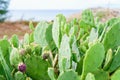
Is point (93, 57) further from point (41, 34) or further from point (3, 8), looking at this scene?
point (3, 8)

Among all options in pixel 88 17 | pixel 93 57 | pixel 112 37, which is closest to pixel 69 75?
pixel 93 57

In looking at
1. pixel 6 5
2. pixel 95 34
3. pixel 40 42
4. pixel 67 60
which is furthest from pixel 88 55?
pixel 6 5

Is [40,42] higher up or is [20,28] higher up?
[40,42]

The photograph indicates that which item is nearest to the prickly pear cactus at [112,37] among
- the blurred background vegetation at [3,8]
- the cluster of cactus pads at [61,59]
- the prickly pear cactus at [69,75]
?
the cluster of cactus pads at [61,59]

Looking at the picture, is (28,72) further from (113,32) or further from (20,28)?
(20,28)

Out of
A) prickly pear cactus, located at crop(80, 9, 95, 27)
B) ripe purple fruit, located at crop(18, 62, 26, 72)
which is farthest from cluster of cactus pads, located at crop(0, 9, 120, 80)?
prickly pear cactus, located at crop(80, 9, 95, 27)

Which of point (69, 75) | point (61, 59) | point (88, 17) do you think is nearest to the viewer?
point (69, 75)

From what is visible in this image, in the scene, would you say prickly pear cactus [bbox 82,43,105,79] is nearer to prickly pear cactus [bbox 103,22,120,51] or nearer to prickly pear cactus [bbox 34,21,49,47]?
prickly pear cactus [bbox 103,22,120,51]
